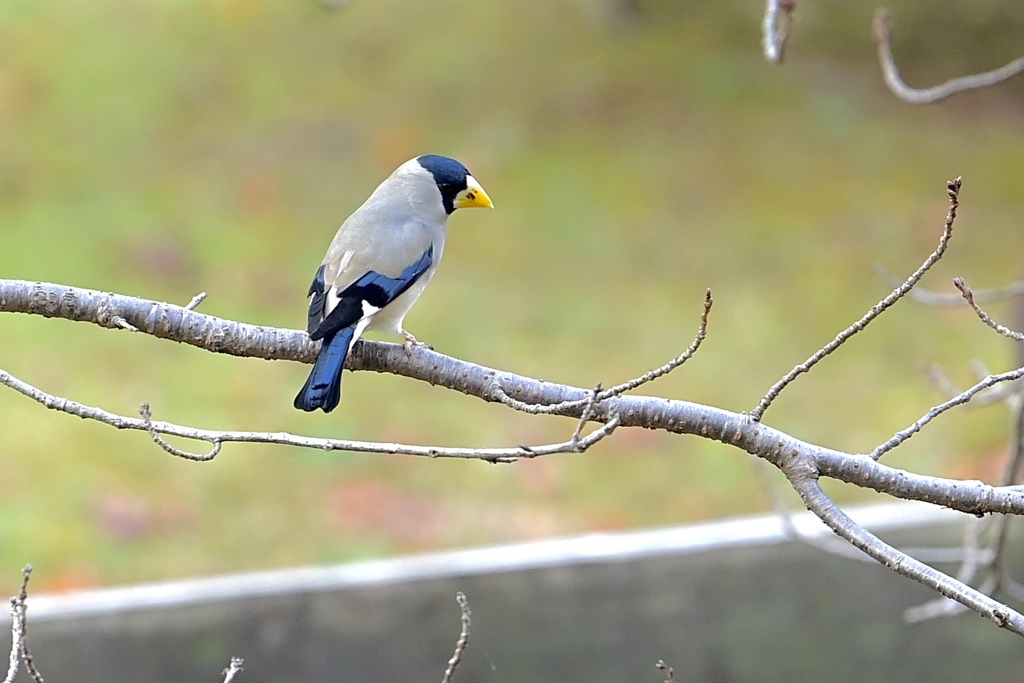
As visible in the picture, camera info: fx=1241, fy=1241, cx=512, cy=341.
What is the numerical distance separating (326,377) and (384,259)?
545 mm

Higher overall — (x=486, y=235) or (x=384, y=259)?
(x=486, y=235)

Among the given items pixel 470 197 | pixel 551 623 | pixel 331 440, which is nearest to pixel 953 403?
pixel 331 440

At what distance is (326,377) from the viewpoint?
233 cm

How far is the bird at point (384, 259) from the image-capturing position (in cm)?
243

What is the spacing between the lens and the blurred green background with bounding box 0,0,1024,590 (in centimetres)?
644

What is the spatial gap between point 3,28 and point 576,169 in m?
4.54

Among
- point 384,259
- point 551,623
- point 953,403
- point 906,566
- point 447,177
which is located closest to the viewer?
point 906,566

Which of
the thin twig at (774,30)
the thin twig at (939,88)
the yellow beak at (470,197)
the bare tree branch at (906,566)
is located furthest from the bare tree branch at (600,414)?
the thin twig at (939,88)

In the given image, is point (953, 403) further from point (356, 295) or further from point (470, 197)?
point (470, 197)

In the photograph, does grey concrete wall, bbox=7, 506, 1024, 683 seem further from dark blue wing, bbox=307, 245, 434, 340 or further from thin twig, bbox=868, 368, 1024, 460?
thin twig, bbox=868, 368, 1024, 460

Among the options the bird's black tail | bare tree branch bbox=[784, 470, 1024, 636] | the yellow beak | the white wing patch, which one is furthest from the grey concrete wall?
bare tree branch bbox=[784, 470, 1024, 636]

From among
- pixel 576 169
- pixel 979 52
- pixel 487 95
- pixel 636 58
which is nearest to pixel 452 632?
pixel 576 169

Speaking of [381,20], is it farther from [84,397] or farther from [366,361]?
[366,361]

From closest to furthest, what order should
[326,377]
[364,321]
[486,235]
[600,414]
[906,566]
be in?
[906,566]
[600,414]
[326,377]
[364,321]
[486,235]
